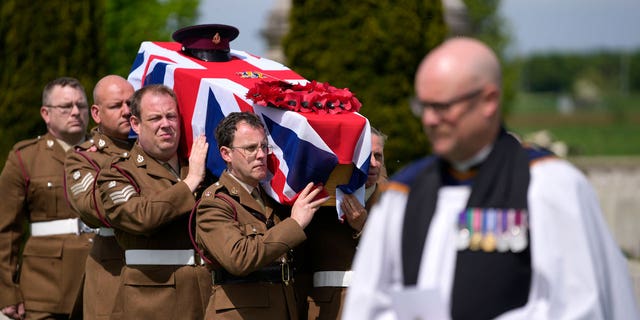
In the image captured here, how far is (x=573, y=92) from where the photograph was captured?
104812mm

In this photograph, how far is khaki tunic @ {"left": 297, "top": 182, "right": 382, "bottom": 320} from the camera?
6215 mm

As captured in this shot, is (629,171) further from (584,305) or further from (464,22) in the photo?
(584,305)

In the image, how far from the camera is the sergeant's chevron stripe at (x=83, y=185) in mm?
6680

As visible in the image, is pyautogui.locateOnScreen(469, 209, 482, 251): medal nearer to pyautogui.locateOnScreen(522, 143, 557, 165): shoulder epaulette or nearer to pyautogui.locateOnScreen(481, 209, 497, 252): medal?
pyautogui.locateOnScreen(481, 209, 497, 252): medal

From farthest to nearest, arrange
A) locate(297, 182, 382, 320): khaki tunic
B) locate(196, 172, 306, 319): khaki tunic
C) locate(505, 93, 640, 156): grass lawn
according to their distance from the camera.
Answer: locate(505, 93, 640, 156): grass lawn → locate(297, 182, 382, 320): khaki tunic → locate(196, 172, 306, 319): khaki tunic

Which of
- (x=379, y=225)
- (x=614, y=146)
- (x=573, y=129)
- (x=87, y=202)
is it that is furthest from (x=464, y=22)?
(x=573, y=129)

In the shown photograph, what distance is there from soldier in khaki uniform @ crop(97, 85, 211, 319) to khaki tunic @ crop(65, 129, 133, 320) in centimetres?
33

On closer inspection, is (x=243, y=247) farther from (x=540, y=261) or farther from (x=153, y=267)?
(x=540, y=261)

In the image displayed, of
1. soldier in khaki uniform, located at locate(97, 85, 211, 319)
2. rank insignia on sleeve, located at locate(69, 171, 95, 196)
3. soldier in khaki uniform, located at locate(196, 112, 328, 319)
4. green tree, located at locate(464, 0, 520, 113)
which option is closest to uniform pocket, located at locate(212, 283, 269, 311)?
soldier in khaki uniform, located at locate(196, 112, 328, 319)

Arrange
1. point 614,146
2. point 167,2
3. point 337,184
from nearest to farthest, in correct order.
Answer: point 337,184, point 167,2, point 614,146

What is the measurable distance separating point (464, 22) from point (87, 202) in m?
11.7

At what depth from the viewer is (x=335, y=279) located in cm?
622

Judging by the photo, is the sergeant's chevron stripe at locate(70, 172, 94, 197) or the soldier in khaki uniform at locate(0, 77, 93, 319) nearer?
the sergeant's chevron stripe at locate(70, 172, 94, 197)

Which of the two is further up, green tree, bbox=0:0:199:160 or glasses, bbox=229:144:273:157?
glasses, bbox=229:144:273:157
